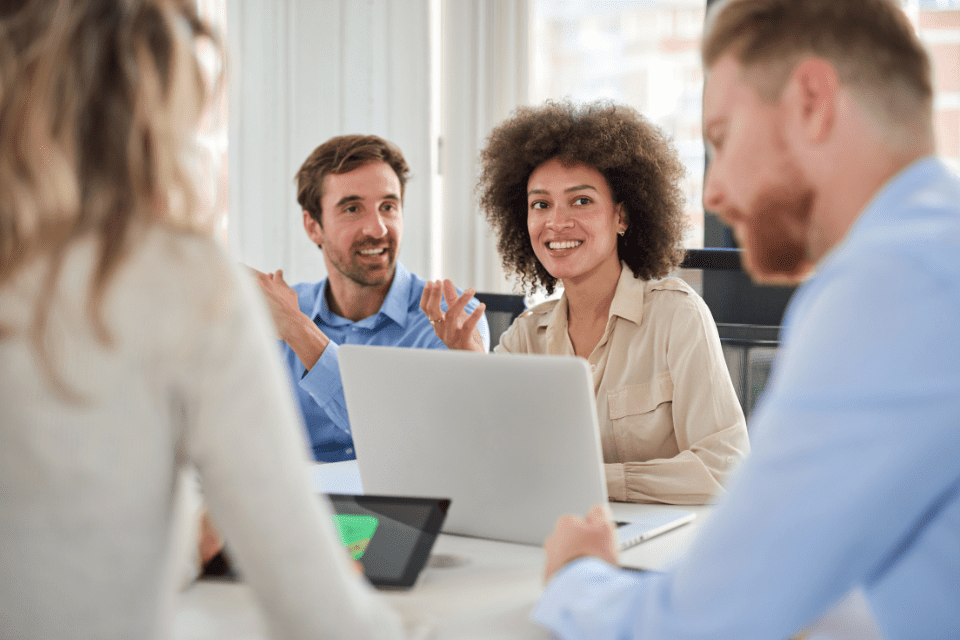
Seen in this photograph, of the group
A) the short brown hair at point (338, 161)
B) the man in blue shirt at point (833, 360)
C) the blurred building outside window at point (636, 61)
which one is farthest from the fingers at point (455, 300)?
the blurred building outside window at point (636, 61)

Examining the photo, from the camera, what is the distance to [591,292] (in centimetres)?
208

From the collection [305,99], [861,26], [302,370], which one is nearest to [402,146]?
[305,99]

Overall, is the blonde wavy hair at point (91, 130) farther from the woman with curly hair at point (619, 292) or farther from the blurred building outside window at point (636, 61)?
the blurred building outside window at point (636, 61)

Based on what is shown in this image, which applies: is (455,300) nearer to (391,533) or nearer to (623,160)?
(623,160)

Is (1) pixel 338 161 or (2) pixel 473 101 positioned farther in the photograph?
(2) pixel 473 101

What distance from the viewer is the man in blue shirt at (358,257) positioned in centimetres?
245

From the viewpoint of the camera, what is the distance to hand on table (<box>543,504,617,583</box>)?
37.7 inches

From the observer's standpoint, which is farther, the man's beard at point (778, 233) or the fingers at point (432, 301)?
the fingers at point (432, 301)

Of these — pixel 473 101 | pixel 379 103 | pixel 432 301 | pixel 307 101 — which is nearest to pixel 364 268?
pixel 432 301

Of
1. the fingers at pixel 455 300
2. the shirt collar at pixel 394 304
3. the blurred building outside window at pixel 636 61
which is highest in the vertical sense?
the blurred building outside window at pixel 636 61

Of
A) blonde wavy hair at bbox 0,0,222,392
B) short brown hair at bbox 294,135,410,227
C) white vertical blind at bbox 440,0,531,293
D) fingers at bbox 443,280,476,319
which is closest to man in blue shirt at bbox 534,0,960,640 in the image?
blonde wavy hair at bbox 0,0,222,392

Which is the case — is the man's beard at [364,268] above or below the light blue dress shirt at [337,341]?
above

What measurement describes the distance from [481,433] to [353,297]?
4.76 feet

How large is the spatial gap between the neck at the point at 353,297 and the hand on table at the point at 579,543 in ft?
5.37
